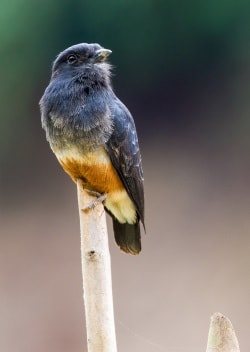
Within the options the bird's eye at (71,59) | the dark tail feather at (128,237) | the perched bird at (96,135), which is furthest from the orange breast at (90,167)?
the bird's eye at (71,59)

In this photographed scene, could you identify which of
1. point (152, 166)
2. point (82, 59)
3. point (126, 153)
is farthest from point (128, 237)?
point (152, 166)

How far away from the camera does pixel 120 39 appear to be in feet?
12.0

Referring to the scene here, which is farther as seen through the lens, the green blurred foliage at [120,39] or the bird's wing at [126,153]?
the green blurred foliage at [120,39]

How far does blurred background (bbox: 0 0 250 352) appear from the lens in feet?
11.3

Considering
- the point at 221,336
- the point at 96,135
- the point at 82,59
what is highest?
the point at 82,59

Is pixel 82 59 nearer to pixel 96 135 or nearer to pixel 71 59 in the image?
pixel 71 59

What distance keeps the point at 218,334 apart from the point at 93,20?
2476 millimetres

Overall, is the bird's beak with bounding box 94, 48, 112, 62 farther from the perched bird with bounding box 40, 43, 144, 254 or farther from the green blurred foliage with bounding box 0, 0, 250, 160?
the green blurred foliage with bounding box 0, 0, 250, 160

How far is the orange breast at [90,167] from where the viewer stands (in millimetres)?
2039

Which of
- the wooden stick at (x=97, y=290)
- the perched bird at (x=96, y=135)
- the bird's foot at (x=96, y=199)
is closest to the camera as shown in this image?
the wooden stick at (x=97, y=290)

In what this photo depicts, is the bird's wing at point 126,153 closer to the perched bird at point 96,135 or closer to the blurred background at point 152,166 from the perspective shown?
the perched bird at point 96,135

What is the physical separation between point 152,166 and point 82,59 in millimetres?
1703

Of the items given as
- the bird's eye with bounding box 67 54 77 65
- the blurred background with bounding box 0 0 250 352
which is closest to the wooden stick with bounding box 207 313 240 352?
the bird's eye with bounding box 67 54 77 65

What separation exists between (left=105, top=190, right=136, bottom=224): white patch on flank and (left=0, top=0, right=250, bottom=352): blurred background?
116cm
